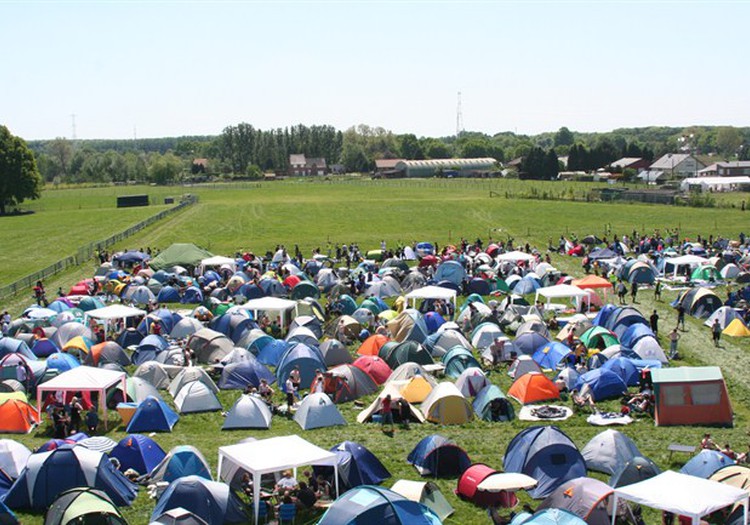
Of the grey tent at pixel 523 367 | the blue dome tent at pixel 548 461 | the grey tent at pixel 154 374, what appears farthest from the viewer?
the grey tent at pixel 523 367

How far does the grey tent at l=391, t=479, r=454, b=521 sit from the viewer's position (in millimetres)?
13922

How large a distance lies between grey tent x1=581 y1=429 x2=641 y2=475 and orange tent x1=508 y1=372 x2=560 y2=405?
15.2ft

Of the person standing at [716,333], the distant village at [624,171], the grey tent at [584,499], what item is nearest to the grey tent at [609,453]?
the grey tent at [584,499]

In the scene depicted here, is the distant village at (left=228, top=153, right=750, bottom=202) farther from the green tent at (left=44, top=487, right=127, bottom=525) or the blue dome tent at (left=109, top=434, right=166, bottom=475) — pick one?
the green tent at (left=44, top=487, right=127, bottom=525)

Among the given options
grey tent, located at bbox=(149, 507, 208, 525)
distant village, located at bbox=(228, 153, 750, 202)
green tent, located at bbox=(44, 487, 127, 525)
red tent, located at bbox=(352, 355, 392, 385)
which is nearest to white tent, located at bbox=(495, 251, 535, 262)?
red tent, located at bbox=(352, 355, 392, 385)

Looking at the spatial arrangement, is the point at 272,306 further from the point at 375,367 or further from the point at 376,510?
the point at 376,510

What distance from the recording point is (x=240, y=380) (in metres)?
22.8

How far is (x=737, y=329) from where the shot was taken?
2789 cm

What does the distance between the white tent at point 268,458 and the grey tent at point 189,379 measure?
248 inches

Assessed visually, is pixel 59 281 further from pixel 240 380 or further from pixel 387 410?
pixel 387 410

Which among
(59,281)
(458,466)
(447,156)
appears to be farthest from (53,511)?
(447,156)

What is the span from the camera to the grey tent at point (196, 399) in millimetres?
20703

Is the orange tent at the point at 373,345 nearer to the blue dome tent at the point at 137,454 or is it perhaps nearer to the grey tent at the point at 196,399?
the grey tent at the point at 196,399

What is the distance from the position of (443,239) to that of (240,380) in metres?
36.3
